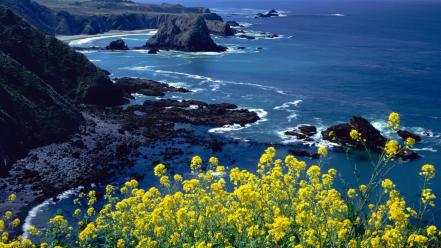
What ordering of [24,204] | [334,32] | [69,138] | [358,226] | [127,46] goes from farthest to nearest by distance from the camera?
[334,32] < [127,46] < [69,138] < [24,204] < [358,226]

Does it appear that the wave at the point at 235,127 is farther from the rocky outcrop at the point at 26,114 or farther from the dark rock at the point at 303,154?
the rocky outcrop at the point at 26,114

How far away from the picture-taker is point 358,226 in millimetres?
11742

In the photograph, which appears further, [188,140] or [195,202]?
[188,140]

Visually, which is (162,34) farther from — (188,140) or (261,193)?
(261,193)

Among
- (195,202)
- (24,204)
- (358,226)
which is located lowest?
(24,204)

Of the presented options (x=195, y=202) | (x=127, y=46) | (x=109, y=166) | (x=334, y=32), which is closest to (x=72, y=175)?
(x=109, y=166)

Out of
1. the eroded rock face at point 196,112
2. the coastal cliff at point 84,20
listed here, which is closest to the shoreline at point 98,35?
the coastal cliff at point 84,20

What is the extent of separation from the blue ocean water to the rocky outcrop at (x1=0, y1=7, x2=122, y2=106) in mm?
7244

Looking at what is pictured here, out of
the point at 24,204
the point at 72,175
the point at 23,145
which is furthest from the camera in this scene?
the point at 23,145

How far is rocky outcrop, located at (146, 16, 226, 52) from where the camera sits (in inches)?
5172

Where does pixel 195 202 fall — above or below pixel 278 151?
above

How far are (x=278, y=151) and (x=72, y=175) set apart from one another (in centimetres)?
2261

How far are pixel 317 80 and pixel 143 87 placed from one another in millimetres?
32337

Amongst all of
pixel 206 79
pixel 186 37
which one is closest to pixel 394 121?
pixel 206 79
